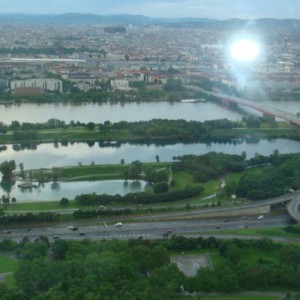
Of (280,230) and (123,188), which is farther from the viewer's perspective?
(123,188)

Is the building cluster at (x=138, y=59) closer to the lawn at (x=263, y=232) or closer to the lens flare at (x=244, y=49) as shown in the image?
the lens flare at (x=244, y=49)

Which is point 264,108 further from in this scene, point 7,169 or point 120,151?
point 7,169

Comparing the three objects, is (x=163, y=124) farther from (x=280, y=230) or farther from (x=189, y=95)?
(x=280, y=230)

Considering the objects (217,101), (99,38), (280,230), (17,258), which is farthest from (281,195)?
(99,38)

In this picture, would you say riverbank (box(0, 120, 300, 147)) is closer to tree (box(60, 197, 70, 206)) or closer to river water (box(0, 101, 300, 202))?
river water (box(0, 101, 300, 202))

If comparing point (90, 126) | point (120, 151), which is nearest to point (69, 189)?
point (120, 151)

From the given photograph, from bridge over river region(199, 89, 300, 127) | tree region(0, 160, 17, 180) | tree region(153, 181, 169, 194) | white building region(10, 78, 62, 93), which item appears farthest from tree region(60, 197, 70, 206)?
white building region(10, 78, 62, 93)
